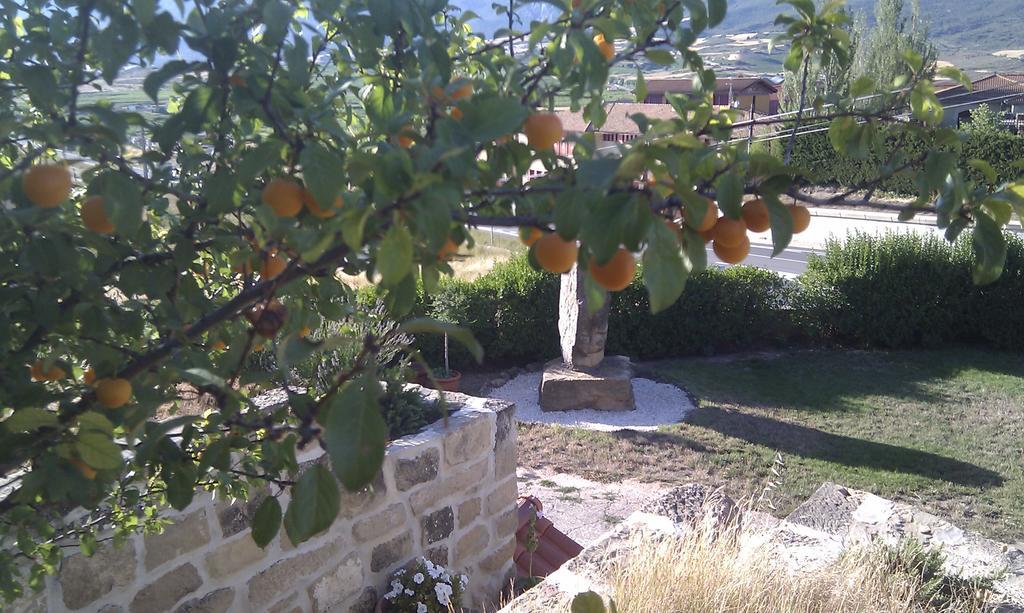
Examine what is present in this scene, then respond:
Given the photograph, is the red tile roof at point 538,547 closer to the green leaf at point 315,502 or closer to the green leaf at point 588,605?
the green leaf at point 588,605

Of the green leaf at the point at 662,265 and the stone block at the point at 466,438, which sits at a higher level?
the green leaf at the point at 662,265

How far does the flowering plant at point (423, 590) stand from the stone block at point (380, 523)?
0.64ft

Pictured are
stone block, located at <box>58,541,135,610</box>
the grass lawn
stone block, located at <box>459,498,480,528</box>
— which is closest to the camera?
stone block, located at <box>58,541,135,610</box>

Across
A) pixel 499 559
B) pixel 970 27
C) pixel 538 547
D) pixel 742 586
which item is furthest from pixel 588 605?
pixel 970 27

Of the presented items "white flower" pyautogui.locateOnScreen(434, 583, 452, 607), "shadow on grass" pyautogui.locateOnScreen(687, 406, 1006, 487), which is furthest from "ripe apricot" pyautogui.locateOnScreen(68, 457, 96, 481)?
"shadow on grass" pyautogui.locateOnScreen(687, 406, 1006, 487)

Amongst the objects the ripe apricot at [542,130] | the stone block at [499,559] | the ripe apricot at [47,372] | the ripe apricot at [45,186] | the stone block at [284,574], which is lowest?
the stone block at [499,559]

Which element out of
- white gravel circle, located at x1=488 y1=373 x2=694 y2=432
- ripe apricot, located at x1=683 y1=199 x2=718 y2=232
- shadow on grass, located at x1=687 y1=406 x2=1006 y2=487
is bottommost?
shadow on grass, located at x1=687 y1=406 x2=1006 y2=487

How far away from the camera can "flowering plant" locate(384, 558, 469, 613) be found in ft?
9.91

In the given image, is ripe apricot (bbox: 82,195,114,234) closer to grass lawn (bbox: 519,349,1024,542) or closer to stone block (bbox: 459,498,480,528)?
stone block (bbox: 459,498,480,528)

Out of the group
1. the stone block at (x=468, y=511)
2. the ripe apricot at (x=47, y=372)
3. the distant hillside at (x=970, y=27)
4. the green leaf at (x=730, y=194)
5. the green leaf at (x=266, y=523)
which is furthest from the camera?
the distant hillside at (x=970, y=27)

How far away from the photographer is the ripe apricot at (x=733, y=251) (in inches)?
35.3

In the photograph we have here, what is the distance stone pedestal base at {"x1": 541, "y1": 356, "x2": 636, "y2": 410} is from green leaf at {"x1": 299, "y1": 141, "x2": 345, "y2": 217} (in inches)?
244

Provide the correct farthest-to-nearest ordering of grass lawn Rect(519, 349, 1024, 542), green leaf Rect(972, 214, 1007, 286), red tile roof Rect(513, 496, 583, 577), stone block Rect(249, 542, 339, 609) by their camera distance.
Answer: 1. grass lawn Rect(519, 349, 1024, 542)
2. red tile roof Rect(513, 496, 583, 577)
3. stone block Rect(249, 542, 339, 609)
4. green leaf Rect(972, 214, 1007, 286)

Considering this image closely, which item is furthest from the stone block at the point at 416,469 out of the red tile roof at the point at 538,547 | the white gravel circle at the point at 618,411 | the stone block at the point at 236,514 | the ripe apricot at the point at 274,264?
the white gravel circle at the point at 618,411
